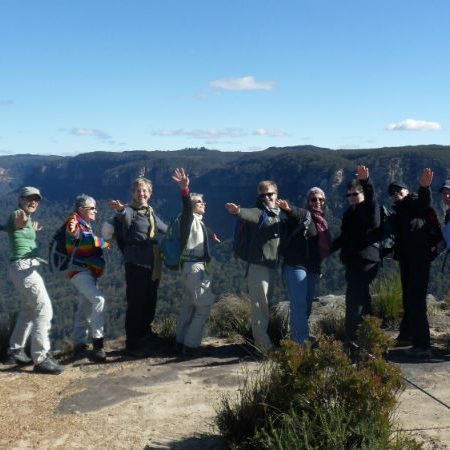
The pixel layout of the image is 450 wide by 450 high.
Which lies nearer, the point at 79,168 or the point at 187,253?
the point at 187,253

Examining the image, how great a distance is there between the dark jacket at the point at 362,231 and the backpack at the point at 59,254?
8.79 ft

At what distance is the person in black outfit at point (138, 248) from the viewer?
19.5ft

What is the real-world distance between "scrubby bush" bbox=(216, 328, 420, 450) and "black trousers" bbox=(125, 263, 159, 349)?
236 centimetres

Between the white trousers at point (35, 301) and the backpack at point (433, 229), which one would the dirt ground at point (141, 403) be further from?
the backpack at point (433, 229)

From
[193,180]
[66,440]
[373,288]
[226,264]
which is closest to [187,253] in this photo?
[66,440]

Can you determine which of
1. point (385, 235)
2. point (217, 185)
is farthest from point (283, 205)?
point (217, 185)

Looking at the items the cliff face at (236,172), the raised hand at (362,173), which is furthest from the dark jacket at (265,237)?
the cliff face at (236,172)

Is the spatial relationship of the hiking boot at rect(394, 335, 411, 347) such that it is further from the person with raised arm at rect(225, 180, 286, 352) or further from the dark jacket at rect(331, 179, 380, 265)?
the person with raised arm at rect(225, 180, 286, 352)

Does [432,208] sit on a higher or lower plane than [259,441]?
higher

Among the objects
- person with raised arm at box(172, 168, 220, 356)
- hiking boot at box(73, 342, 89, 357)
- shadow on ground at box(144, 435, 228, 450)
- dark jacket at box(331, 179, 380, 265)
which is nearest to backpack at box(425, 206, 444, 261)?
dark jacket at box(331, 179, 380, 265)

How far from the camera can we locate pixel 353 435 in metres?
3.42

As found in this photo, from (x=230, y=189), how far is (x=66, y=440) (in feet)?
398

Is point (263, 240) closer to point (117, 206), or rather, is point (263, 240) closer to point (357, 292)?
point (357, 292)

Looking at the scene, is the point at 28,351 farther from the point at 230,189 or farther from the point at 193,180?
the point at 193,180
